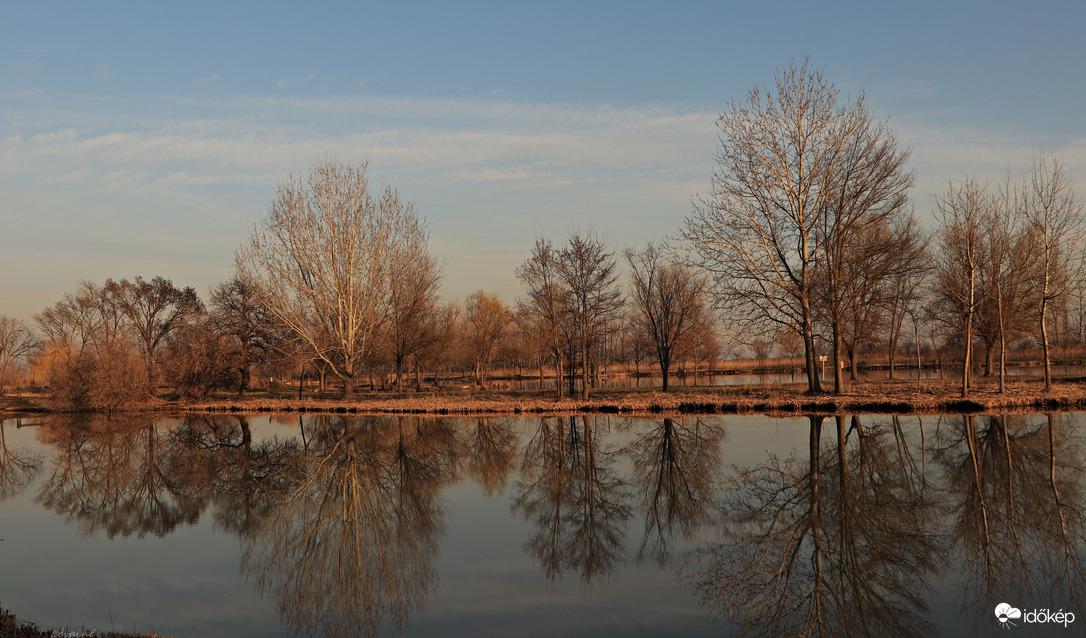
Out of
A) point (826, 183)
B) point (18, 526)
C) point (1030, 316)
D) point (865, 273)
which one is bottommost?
point (18, 526)

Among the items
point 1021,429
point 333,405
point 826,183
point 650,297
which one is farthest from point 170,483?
point 650,297

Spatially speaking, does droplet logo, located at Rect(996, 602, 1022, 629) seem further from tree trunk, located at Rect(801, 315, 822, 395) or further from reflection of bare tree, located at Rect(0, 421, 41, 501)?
tree trunk, located at Rect(801, 315, 822, 395)

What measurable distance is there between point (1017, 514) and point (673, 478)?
6.09 m

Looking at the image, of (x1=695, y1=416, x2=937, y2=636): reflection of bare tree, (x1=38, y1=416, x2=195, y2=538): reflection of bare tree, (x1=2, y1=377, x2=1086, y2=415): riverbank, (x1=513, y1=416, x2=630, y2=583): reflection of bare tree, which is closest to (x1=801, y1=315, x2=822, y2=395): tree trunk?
(x1=2, y1=377, x2=1086, y2=415): riverbank

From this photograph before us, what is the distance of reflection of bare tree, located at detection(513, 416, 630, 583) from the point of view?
9609mm

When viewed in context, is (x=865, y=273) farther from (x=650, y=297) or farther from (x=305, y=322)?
(x=305, y=322)

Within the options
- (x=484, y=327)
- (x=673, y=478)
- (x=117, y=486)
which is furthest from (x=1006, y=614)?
(x=484, y=327)

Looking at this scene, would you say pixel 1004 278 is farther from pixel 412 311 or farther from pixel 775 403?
pixel 412 311

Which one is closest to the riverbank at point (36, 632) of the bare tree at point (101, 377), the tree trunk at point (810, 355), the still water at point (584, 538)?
the still water at point (584, 538)

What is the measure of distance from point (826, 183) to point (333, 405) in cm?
2462

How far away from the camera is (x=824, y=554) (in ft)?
28.6

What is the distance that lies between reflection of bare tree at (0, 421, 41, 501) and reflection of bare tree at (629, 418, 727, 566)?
15.4 metres

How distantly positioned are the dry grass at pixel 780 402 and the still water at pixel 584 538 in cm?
307

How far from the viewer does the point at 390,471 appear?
16.5m
